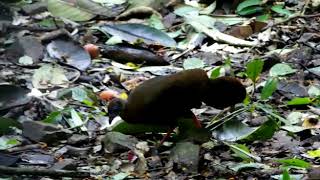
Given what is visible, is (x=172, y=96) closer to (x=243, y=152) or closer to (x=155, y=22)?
(x=243, y=152)

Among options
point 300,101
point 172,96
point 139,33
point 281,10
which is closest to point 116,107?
point 172,96

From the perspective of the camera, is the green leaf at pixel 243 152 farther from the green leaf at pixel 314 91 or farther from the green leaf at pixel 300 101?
the green leaf at pixel 314 91

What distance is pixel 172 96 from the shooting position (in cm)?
270

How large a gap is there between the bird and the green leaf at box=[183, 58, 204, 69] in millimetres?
1289

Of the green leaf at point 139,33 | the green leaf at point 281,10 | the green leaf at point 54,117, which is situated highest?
the green leaf at point 54,117

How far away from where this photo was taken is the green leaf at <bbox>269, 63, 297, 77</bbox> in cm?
390

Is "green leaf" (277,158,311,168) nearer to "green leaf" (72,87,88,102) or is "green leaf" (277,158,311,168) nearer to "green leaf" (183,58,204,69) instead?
"green leaf" (72,87,88,102)

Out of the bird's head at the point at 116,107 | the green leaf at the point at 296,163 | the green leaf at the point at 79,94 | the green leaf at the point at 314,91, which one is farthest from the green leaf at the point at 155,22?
the green leaf at the point at 296,163

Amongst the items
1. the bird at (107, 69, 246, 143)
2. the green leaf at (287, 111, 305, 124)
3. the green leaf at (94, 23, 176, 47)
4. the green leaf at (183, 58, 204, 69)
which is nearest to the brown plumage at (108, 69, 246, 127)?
the bird at (107, 69, 246, 143)

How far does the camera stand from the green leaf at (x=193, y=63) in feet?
13.5

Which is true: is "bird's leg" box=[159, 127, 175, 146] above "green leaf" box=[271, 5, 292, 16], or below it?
above

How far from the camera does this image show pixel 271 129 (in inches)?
118

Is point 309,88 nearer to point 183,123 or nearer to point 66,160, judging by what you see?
point 183,123

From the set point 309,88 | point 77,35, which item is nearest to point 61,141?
point 309,88
